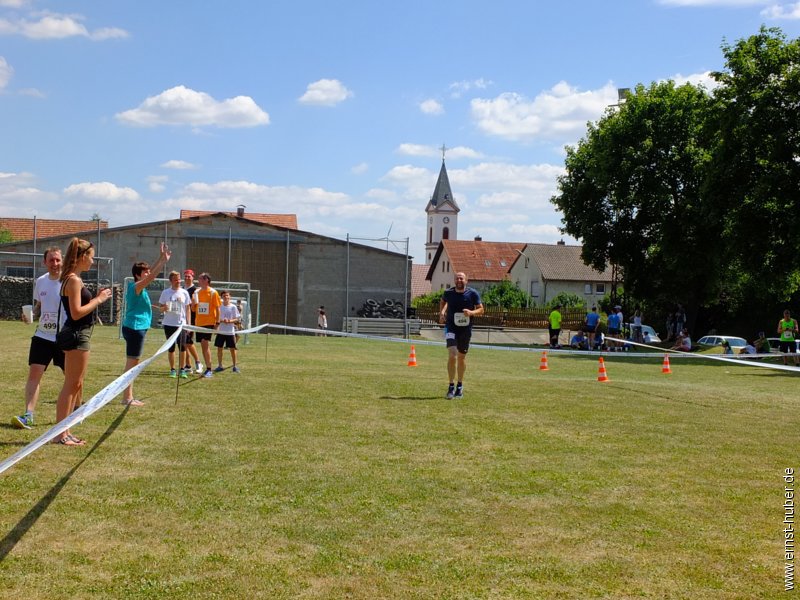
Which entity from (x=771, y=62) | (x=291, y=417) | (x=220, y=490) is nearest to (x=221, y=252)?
(x=771, y=62)

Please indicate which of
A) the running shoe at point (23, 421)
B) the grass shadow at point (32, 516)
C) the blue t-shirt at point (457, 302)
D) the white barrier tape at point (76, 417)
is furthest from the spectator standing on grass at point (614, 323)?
the grass shadow at point (32, 516)

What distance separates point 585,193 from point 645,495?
144 feet

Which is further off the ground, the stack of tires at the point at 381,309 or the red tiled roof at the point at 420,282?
the red tiled roof at the point at 420,282

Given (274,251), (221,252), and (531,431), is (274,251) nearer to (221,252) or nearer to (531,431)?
(221,252)

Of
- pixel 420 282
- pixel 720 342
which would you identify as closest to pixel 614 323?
pixel 720 342

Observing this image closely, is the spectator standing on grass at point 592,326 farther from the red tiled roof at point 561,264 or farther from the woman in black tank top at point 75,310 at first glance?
the red tiled roof at point 561,264

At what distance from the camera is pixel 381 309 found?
4950cm

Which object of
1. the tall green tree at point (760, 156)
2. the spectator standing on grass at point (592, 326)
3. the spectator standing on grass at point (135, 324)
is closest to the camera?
the spectator standing on grass at point (135, 324)

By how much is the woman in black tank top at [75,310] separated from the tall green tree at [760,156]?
29.2 m

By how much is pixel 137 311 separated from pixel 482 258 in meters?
92.4

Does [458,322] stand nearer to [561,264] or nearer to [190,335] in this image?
[190,335]

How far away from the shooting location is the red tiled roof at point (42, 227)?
6844cm

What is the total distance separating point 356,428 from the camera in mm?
9844

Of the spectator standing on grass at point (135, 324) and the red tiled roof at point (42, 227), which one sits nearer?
the spectator standing on grass at point (135, 324)
